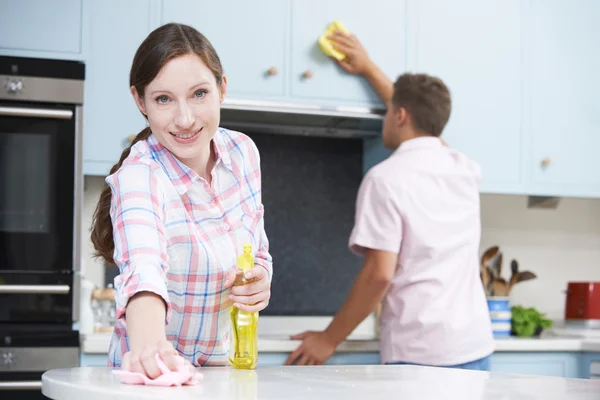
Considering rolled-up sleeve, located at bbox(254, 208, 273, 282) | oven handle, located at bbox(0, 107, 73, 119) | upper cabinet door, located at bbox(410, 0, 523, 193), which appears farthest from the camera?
upper cabinet door, located at bbox(410, 0, 523, 193)

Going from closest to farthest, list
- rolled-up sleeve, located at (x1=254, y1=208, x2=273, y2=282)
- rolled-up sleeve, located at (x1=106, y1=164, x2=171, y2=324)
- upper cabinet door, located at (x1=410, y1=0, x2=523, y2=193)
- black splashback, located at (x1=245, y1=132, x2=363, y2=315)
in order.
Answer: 1. rolled-up sleeve, located at (x1=106, y1=164, x2=171, y2=324)
2. rolled-up sleeve, located at (x1=254, y1=208, x2=273, y2=282)
3. upper cabinet door, located at (x1=410, y1=0, x2=523, y2=193)
4. black splashback, located at (x1=245, y1=132, x2=363, y2=315)

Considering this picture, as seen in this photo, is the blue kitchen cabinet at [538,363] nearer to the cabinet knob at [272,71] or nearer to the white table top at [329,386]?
the cabinet knob at [272,71]

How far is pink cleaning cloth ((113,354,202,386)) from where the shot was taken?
115 centimetres

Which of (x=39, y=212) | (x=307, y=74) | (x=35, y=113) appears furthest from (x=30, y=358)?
(x=307, y=74)

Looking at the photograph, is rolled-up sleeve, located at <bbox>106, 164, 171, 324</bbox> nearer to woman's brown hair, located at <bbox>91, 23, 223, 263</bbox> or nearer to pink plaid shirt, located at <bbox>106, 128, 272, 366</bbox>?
pink plaid shirt, located at <bbox>106, 128, 272, 366</bbox>

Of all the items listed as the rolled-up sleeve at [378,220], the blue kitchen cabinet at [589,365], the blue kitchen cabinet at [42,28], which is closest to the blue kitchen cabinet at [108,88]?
the blue kitchen cabinet at [42,28]

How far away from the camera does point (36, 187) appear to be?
2.75 m

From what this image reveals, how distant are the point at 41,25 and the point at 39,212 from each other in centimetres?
60

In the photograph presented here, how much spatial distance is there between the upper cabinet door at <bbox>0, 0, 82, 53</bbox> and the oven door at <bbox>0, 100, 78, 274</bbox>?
0.21 m

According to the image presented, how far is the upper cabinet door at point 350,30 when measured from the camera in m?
3.10

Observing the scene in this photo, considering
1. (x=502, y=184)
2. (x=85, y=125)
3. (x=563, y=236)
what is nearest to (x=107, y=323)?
(x=85, y=125)

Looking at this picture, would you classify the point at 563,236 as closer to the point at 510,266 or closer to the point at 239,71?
the point at 510,266

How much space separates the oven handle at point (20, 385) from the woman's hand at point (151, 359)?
1.53 meters

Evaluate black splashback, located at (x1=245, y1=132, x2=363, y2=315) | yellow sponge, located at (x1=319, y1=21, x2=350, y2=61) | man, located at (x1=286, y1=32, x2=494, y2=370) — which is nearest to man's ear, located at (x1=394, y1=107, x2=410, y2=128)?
man, located at (x1=286, y1=32, x2=494, y2=370)
